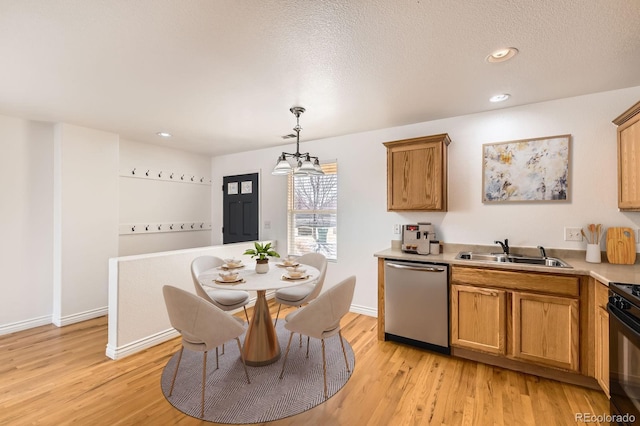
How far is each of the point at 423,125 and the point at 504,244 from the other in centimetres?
154

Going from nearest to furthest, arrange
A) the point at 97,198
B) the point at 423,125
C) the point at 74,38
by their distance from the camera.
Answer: the point at 74,38
the point at 423,125
the point at 97,198

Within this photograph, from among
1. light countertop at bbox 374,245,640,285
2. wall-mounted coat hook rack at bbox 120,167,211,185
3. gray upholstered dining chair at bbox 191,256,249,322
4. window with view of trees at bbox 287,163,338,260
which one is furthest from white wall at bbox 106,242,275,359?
light countertop at bbox 374,245,640,285

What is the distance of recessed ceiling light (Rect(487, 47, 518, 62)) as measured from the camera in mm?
1826

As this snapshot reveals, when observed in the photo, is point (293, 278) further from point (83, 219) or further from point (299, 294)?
point (83, 219)

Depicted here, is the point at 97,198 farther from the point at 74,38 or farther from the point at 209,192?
the point at 74,38

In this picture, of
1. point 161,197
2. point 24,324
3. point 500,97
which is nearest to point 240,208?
point 161,197

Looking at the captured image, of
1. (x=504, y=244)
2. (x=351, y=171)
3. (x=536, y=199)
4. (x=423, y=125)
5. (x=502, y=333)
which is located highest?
(x=423, y=125)

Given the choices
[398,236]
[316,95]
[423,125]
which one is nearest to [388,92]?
[316,95]

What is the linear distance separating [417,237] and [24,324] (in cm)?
454

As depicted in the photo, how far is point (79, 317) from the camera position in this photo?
3.47 meters

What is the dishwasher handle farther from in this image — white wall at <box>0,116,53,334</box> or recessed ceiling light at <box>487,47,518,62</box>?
white wall at <box>0,116,53,334</box>

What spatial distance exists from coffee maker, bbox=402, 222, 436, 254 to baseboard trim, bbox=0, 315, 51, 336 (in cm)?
429

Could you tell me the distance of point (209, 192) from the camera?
526 centimetres

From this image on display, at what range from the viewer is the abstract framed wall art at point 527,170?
263 centimetres
